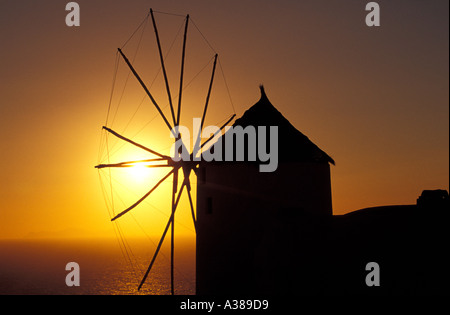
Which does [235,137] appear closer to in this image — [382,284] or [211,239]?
[211,239]

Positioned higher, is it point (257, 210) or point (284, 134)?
point (284, 134)

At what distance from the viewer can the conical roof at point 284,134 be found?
1984 cm

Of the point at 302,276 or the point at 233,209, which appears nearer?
the point at 302,276

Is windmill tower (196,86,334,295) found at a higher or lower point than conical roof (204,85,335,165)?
lower

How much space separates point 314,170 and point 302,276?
6008mm

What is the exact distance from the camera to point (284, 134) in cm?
2053

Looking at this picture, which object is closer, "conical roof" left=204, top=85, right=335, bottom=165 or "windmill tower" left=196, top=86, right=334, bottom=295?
"windmill tower" left=196, top=86, right=334, bottom=295

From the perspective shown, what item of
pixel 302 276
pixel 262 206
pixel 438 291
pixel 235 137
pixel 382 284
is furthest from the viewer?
pixel 235 137

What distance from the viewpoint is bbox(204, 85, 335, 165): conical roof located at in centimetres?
1984

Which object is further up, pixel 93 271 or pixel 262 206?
pixel 262 206

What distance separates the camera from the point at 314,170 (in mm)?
20250

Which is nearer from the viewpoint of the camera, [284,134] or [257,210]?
[257,210]
